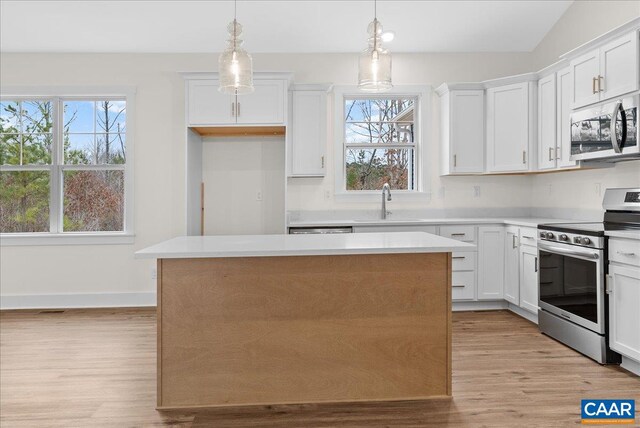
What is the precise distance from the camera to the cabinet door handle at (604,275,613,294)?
2.95 meters

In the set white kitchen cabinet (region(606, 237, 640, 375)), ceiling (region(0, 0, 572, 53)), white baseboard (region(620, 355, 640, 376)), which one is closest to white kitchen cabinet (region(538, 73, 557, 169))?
ceiling (region(0, 0, 572, 53))

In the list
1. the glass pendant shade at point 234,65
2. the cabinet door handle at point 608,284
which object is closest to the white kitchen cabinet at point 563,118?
the cabinet door handle at point 608,284

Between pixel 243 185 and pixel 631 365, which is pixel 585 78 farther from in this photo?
pixel 243 185

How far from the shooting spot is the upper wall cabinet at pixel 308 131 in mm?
4578

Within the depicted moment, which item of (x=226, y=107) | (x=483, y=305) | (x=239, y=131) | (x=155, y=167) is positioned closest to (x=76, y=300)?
(x=155, y=167)

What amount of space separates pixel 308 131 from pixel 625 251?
2.89 metres

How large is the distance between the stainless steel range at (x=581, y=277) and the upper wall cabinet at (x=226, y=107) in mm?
2684

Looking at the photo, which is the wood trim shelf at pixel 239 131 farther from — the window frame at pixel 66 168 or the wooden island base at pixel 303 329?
the wooden island base at pixel 303 329

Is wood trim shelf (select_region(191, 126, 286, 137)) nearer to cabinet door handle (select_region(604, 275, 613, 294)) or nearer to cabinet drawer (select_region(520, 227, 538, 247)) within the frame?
cabinet drawer (select_region(520, 227, 538, 247))

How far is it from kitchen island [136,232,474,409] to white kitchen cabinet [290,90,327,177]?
86.9 inches

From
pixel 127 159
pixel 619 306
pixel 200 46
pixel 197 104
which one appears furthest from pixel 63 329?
pixel 619 306

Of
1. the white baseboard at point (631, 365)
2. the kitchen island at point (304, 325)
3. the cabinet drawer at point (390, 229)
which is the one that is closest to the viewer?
the kitchen island at point (304, 325)

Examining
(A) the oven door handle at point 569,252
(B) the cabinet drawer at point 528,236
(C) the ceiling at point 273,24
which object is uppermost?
(C) the ceiling at point 273,24

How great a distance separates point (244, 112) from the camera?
442 centimetres
